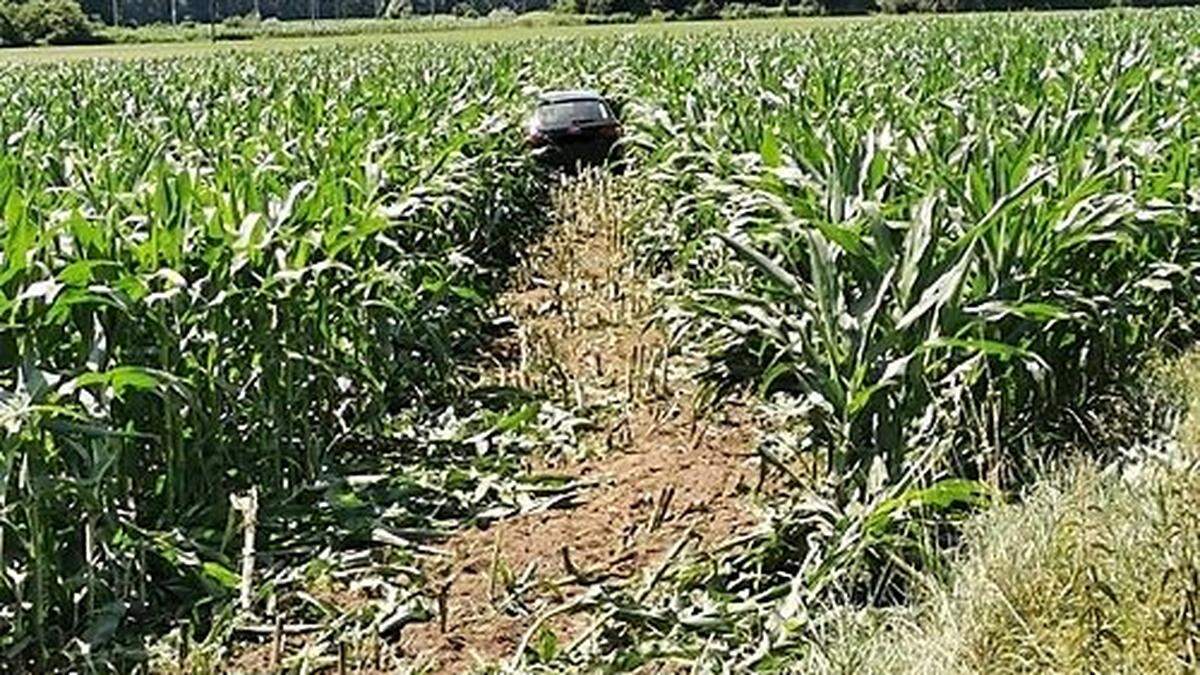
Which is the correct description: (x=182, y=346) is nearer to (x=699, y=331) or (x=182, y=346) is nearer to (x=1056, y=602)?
(x=1056, y=602)

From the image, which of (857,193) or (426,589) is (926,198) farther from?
(426,589)

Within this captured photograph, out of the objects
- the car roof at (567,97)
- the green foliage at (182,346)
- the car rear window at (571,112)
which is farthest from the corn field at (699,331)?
the car roof at (567,97)

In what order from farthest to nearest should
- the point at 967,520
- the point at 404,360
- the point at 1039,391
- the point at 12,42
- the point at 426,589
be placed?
the point at 12,42 < the point at 404,360 < the point at 1039,391 < the point at 426,589 < the point at 967,520

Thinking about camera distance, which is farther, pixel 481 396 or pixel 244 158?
pixel 244 158

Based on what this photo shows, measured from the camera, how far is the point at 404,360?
7.41 meters

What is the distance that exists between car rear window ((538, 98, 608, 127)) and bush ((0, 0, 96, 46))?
60390mm

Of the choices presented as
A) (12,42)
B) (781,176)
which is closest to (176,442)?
(781,176)

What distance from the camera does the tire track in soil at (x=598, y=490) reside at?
4.70m

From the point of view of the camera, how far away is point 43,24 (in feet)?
241

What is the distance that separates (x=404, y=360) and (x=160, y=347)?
95.6 inches

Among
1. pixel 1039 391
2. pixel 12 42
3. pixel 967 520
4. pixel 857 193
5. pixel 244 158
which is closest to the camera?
pixel 967 520

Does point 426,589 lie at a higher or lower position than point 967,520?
lower

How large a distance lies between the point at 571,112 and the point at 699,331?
1171 cm

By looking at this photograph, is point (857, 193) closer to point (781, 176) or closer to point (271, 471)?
point (781, 176)
